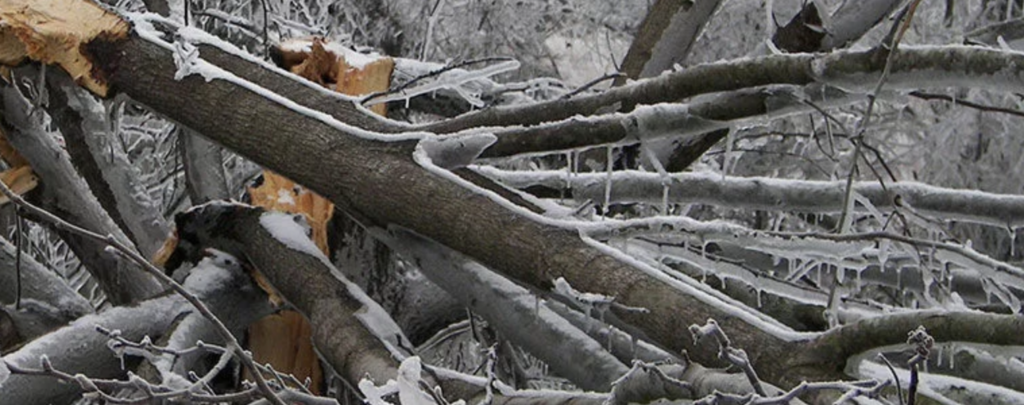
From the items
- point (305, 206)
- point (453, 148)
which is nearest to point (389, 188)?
point (453, 148)

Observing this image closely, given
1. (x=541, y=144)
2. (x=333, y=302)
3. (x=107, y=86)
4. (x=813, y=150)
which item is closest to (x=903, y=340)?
(x=541, y=144)

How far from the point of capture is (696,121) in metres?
2.84

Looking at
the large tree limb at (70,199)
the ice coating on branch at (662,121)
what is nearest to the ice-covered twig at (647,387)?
the ice coating on branch at (662,121)

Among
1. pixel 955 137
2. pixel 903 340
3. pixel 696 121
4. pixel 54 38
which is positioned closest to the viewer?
pixel 903 340

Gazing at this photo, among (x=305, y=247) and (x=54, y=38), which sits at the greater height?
(x=54, y=38)

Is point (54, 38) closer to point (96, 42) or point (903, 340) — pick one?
point (96, 42)

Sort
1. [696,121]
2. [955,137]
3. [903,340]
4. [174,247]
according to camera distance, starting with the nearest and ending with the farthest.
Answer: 1. [903,340]
2. [696,121]
3. [174,247]
4. [955,137]

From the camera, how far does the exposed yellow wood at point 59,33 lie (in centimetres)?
364

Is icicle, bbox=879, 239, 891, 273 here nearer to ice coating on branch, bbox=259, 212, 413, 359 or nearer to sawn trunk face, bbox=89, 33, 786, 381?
sawn trunk face, bbox=89, 33, 786, 381

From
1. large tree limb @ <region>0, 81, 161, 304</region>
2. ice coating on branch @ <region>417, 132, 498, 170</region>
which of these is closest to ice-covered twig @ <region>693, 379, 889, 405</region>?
ice coating on branch @ <region>417, 132, 498, 170</region>

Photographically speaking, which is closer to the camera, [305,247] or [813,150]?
[305,247]

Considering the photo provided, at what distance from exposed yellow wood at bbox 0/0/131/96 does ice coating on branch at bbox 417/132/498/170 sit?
3.52ft

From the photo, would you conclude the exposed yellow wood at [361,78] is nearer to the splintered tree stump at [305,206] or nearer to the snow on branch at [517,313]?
the splintered tree stump at [305,206]

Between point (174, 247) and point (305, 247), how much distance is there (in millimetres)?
559
